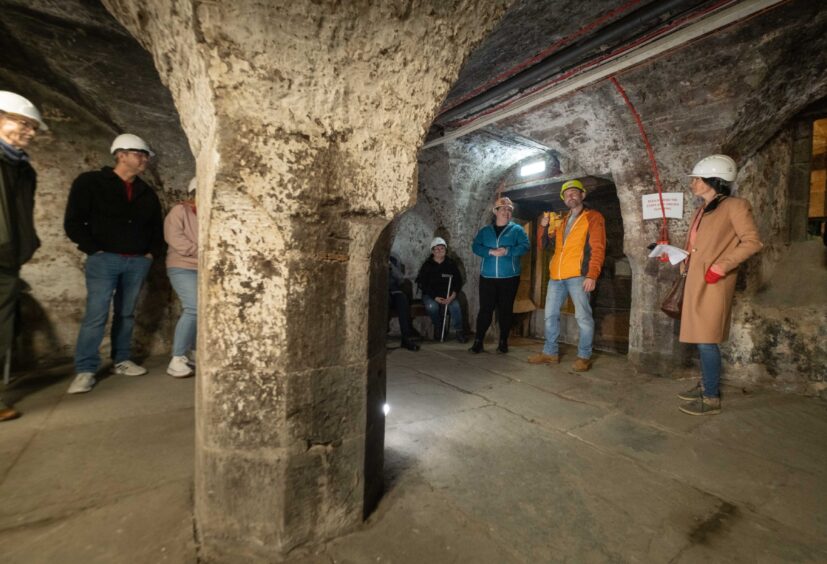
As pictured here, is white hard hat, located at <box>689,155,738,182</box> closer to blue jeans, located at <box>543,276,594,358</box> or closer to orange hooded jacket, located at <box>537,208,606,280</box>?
orange hooded jacket, located at <box>537,208,606,280</box>

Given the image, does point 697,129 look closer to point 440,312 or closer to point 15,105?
point 440,312

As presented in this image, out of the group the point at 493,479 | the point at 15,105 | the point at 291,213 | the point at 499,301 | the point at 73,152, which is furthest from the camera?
the point at 499,301

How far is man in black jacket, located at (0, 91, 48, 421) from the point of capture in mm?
2352

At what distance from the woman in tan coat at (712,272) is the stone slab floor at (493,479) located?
0.41m

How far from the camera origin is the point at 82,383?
295 cm

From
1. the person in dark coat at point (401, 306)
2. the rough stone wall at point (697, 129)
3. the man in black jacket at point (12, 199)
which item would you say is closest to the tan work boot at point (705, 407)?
the rough stone wall at point (697, 129)

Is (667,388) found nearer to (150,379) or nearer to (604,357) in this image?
(604,357)

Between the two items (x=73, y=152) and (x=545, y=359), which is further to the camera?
(x=545, y=359)

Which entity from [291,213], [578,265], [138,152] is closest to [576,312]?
[578,265]

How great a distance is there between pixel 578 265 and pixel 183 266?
3.86 m

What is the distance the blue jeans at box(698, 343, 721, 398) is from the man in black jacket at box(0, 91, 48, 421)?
493 cm

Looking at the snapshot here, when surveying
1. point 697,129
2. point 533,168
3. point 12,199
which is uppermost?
point 533,168

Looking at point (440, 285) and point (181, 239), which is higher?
point (181, 239)

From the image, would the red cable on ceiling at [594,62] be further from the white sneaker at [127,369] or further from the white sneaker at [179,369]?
the white sneaker at [127,369]
